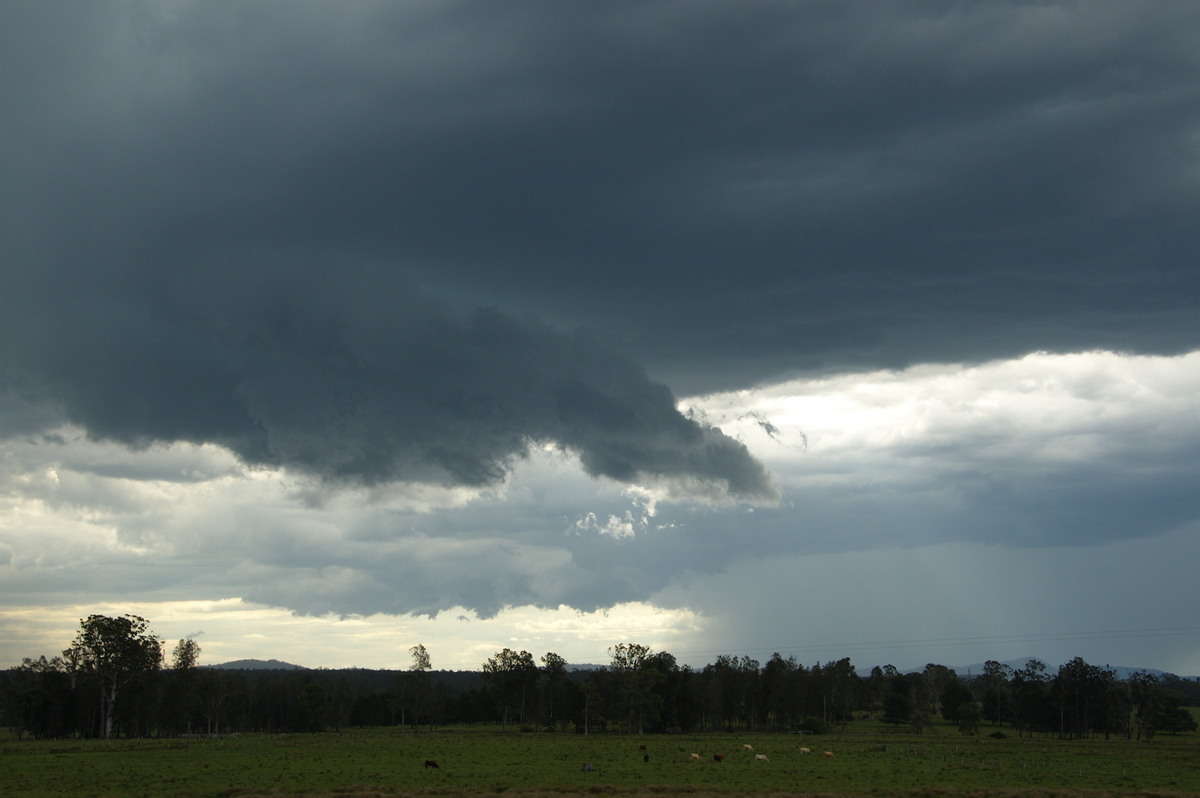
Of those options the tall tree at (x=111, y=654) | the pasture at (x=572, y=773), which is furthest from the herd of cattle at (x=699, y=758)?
the tall tree at (x=111, y=654)

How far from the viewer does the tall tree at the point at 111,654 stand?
17050 cm

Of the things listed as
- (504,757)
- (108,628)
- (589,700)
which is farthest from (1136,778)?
(108,628)

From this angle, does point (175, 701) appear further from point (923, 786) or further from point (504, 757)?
point (923, 786)

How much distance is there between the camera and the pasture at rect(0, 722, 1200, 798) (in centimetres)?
6338

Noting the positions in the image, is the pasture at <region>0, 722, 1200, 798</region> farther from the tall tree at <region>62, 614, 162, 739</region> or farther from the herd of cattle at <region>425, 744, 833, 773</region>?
the tall tree at <region>62, 614, 162, 739</region>

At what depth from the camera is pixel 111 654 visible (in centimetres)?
17088

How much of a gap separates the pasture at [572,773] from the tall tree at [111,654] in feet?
208

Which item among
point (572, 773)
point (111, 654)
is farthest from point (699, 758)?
point (111, 654)

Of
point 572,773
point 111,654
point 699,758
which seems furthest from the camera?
point 111,654

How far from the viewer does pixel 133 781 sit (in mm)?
69562

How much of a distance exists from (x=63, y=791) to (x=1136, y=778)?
8370 centimetres

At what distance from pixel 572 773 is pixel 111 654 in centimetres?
13159

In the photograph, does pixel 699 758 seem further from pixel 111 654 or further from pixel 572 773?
pixel 111 654

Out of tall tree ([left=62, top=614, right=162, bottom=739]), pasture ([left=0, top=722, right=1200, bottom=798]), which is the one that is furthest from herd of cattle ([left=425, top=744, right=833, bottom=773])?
tall tree ([left=62, top=614, right=162, bottom=739])
